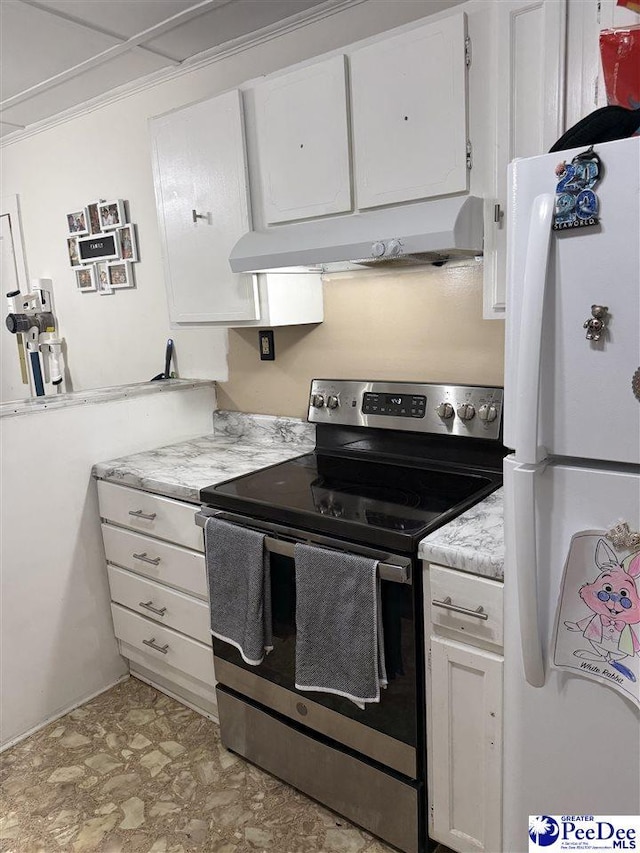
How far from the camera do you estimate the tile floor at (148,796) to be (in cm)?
182

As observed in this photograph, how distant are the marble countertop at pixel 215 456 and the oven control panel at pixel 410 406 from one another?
0.22 meters

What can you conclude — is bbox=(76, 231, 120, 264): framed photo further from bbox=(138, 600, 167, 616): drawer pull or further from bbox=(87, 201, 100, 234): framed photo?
bbox=(138, 600, 167, 616): drawer pull

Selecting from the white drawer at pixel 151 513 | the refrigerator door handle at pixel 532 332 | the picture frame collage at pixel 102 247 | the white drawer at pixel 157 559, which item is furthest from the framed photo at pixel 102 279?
the refrigerator door handle at pixel 532 332

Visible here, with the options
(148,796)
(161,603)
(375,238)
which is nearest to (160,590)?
(161,603)

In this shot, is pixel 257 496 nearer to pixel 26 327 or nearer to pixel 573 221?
pixel 573 221

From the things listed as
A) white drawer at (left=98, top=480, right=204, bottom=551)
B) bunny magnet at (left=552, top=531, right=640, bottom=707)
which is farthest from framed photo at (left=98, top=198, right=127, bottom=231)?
bunny magnet at (left=552, top=531, right=640, bottom=707)

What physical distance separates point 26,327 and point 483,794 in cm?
280

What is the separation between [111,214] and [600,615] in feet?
9.29

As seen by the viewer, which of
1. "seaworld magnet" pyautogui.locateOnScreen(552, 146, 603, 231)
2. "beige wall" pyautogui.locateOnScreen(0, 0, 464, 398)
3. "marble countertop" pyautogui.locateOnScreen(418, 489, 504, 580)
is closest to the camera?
"seaworld magnet" pyautogui.locateOnScreen(552, 146, 603, 231)

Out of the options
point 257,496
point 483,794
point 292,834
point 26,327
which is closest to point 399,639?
point 483,794

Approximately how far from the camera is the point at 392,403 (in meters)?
2.15

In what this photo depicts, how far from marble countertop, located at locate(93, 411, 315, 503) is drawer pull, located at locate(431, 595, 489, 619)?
0.89m

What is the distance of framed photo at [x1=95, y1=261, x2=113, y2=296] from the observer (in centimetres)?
323

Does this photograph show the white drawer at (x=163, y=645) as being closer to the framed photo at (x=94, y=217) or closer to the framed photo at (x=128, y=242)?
the framed photo at (x=128, y=242)
